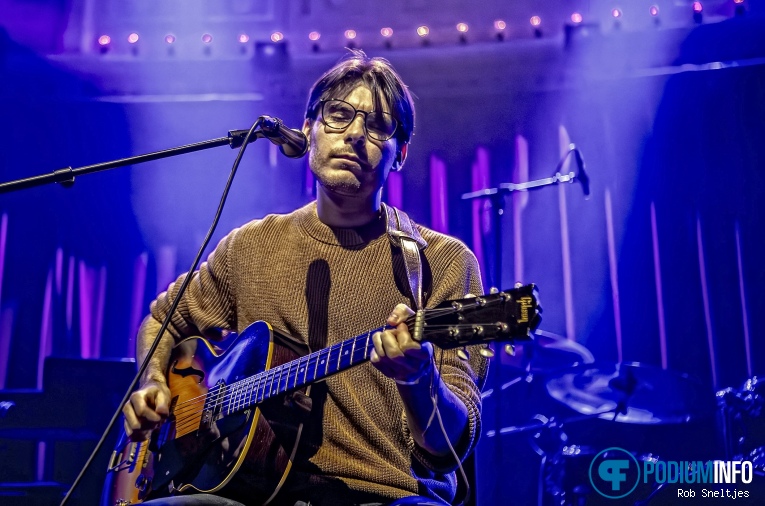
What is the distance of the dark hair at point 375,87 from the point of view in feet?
9.44

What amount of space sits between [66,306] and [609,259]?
3901mm

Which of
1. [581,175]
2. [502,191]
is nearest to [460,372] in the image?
[502,191]

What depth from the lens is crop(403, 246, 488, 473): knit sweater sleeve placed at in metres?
2.30

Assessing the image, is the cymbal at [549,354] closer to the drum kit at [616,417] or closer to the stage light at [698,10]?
the drum kit at [616,417]

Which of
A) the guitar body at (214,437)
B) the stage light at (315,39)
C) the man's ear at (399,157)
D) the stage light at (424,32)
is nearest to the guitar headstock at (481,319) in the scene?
the guitar body at (214,437)

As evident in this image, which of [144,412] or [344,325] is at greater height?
[344,325]

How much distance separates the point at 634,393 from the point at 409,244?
2479mm

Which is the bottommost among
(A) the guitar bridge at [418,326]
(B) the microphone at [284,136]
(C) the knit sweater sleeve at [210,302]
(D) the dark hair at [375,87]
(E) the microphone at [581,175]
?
(A) the guitar bridge at [418,326]

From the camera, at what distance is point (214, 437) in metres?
2.41

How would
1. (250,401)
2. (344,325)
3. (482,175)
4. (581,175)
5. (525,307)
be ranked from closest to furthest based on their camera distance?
1. (525,307)
2. (250,401)
3. (344,325)
4. (581,175)
5. (482,175)

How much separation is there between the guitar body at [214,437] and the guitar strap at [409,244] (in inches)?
20.0

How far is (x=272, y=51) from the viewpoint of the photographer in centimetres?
529

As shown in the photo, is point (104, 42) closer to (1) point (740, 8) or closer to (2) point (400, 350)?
(2) point (400, 350)

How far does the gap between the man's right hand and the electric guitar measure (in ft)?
0.33
